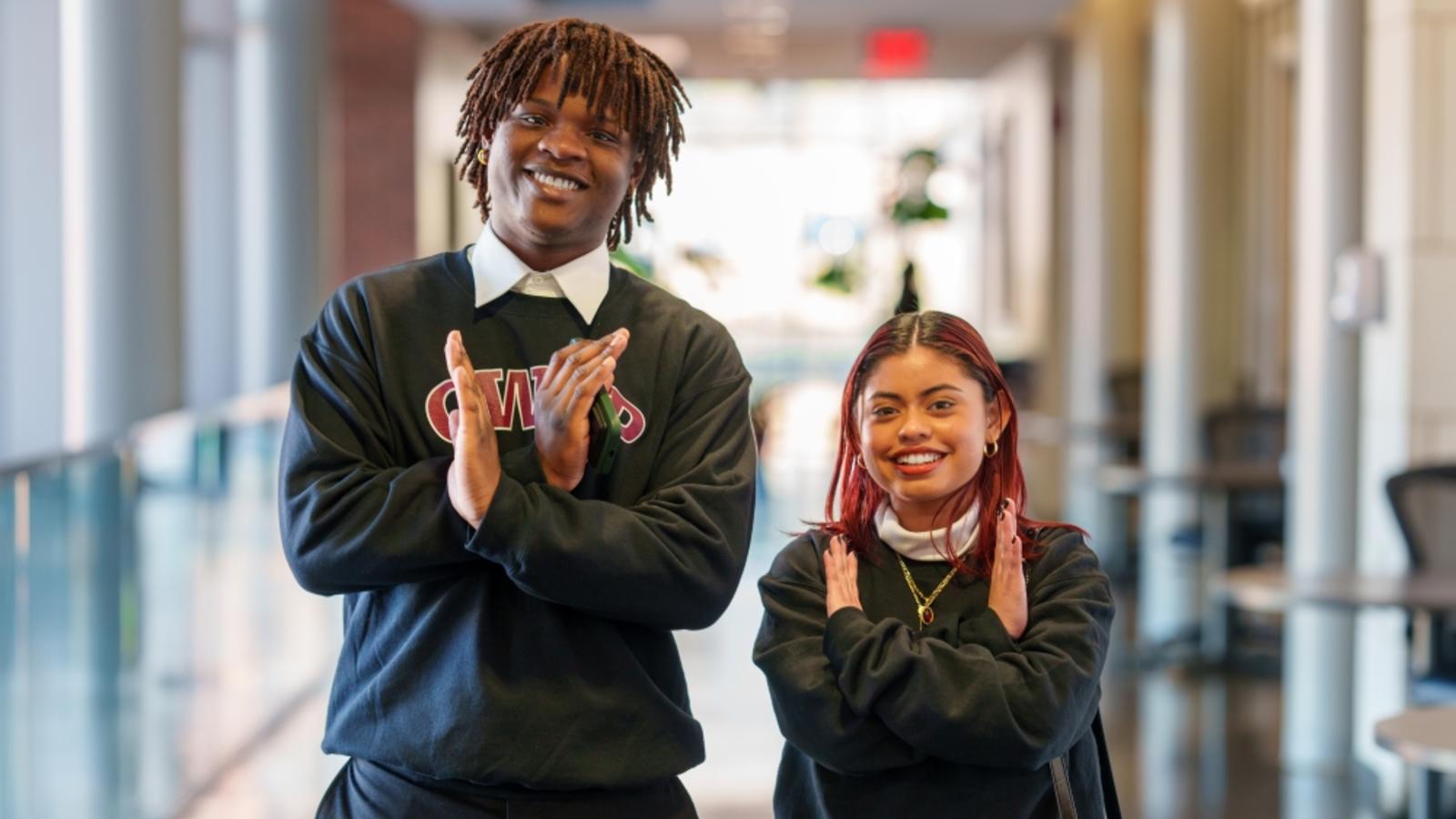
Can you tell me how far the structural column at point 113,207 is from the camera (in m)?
5.27

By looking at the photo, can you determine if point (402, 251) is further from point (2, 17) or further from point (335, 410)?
point (335, 410)

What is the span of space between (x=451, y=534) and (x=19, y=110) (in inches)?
171

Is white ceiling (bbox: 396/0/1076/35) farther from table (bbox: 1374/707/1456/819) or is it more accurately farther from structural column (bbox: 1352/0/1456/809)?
table (bbox: 1374/707/1456/819)

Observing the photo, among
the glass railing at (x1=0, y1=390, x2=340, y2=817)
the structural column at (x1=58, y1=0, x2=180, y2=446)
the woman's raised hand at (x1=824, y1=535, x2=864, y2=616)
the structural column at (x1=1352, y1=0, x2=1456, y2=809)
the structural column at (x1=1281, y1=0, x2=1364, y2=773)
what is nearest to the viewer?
the woman's raised hand at (x1=824, y1=535, x2=864, y2=616)

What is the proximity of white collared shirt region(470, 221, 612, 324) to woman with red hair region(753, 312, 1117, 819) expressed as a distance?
12.5 inches

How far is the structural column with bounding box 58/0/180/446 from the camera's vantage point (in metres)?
5.27

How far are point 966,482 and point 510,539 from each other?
554 millimetres

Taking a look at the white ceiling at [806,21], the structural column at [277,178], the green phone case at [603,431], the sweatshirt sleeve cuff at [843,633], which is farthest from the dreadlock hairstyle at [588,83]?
the white ceiling at [806,21]

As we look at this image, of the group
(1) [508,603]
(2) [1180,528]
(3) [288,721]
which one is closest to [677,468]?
(1) [508,603]

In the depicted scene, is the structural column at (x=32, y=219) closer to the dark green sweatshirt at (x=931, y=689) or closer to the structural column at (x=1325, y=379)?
the structural column at (x=1325, y=379)

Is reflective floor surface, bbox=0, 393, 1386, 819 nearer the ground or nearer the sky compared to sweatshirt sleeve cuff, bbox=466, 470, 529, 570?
nearer the ground

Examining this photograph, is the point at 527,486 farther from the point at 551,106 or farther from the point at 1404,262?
the point at 1404,262

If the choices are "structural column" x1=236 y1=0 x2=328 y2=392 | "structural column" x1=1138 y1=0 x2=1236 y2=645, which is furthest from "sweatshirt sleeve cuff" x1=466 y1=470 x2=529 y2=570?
"structural column" x1=236 y1=0 x2=328 y2=392

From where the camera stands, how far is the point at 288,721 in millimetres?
6449
